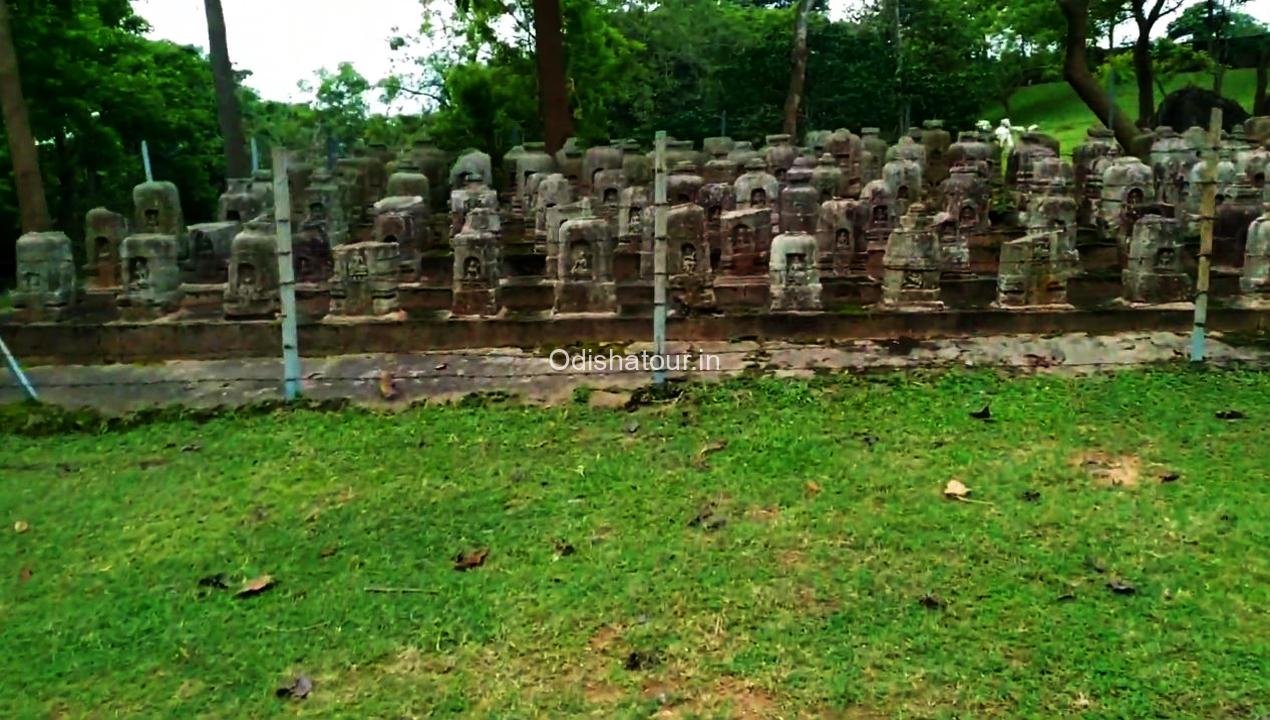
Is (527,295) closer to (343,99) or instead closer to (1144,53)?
(1144,53)

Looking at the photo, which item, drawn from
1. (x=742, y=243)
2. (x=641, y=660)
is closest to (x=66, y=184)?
(x=742, y=243)

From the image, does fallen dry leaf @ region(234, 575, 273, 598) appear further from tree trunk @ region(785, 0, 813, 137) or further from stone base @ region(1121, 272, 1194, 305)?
tree trunk @ region(785, 0, 813, 137)

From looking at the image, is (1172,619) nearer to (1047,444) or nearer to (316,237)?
(1047,444)

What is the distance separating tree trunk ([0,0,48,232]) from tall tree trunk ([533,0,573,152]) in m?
7.32

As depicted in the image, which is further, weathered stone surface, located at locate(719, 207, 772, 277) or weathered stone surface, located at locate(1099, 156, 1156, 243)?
weathered stone surface, located at locate(1099, 156, 1156, 243)

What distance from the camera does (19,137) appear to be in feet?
38.5

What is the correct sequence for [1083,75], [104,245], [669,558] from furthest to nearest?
[1083,75] < [104,245] < [669,558]

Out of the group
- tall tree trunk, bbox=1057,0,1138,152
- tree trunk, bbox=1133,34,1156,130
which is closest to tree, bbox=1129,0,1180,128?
tree trunk, bbox=1133,34,1156,130

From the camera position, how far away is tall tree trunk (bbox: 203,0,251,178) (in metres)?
16.8

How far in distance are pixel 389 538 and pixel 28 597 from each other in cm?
155

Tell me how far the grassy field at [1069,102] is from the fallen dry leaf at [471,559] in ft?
83.3

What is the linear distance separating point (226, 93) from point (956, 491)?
1489 centimetres

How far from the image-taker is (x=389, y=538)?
5.13m

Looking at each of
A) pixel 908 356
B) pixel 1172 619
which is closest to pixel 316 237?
pixel 908 356
